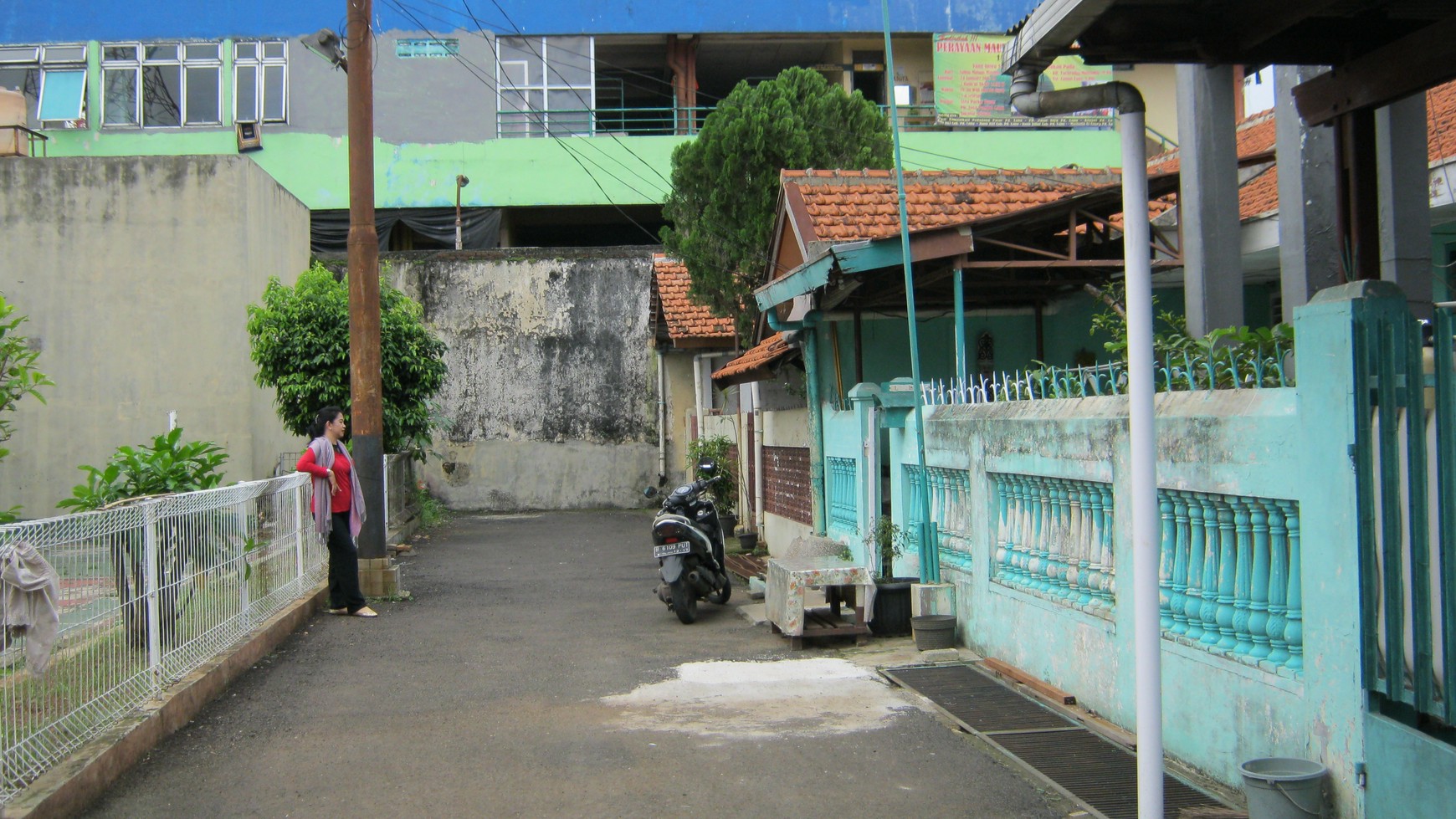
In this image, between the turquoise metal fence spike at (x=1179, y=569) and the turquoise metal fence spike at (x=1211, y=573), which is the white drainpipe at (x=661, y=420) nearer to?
the turquoise metal fence spike at (x=1179, y=569)

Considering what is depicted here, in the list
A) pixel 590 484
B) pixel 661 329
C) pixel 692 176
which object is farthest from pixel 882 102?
pixel 692 176

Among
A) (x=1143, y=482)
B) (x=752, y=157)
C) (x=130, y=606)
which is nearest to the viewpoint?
(x=1143, y=482)

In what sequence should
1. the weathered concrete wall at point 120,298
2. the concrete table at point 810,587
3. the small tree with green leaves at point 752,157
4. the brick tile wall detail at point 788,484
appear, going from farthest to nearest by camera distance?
the weathered concrete wall at point 120,298
the small tree with green leaves at point 752,157
the brick tile wall detail at point 788,484
the concrete table at point 810,587

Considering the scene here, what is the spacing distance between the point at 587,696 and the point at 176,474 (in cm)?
316

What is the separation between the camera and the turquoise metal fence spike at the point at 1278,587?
4.58 metres

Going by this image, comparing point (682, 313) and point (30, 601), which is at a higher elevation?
point (682, 313)

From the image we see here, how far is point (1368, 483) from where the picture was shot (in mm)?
4035

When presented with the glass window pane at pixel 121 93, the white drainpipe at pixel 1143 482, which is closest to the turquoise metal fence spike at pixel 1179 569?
the white drainpipe at pixel 1143 482

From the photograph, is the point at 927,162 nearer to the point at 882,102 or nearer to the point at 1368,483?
the point at 882,102

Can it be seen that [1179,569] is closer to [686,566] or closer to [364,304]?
[686,566]

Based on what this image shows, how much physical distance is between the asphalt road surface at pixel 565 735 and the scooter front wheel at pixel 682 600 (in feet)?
0.50

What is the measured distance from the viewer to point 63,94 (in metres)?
26.9

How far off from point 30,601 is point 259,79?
→ 2545 cm

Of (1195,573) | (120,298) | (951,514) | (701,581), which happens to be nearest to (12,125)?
(120,298)
